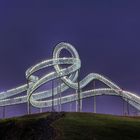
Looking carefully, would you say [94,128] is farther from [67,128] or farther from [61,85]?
[61,85]

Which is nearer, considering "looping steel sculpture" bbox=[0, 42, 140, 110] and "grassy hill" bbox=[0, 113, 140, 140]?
"grassy hill" bbox=[0, 113, 140, 140]

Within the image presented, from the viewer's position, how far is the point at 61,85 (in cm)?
14650

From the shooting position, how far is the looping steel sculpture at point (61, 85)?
435 ft

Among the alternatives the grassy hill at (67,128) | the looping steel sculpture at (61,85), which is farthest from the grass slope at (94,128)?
the looping steel sculpture at (61,85)

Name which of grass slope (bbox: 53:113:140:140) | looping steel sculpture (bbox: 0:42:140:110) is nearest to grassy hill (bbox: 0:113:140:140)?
grass slope (bbox: 53:113:140:140)

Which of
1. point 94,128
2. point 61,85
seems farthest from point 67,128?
point 61,85

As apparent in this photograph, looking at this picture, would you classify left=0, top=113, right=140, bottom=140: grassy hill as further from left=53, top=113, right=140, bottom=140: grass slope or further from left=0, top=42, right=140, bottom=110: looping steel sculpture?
left=0, top=42, right=140, bottom=110: looping steel sculpture

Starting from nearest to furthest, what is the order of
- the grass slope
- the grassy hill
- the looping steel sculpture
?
the grass slope < the grassy hill < the looping steel sculpture

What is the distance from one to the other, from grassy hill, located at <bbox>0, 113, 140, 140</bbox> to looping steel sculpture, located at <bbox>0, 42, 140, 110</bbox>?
2166 inches

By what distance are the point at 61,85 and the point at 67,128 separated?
253ft

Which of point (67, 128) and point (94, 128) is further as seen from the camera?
point (94, 128)

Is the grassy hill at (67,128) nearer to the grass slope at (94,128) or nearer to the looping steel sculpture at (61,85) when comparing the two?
the grass slope at (94,128)

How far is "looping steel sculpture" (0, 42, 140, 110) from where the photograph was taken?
13250cm

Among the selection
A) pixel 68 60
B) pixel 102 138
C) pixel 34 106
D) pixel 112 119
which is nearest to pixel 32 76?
pixel 34 106
